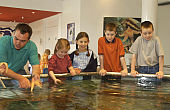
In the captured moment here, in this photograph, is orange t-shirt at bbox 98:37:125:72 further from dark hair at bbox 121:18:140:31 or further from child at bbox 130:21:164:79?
dark hair at bbox 121:18:140:31

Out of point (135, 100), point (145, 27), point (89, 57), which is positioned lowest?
point (135, 100)

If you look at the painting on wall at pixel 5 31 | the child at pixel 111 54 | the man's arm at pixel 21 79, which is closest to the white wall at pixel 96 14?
the child at pixel 111 54

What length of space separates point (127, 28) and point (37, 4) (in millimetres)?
3769

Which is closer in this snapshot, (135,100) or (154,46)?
(135,100)

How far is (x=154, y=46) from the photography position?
326cm

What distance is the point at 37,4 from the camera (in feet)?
30.0

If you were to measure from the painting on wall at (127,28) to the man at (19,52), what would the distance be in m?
5.92

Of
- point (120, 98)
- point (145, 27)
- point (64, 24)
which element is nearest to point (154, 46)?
point (145, 27)

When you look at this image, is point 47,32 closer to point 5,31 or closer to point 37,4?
point 37,4

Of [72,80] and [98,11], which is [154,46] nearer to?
[72,80]

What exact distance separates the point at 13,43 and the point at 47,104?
1.26 m

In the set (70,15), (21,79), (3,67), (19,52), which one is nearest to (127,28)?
(70,15)

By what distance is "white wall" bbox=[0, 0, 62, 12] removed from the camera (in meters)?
8.65

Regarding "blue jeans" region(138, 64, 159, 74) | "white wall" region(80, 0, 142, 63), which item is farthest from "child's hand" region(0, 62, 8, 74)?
"white wall" region(80, 0, 142, 63)
